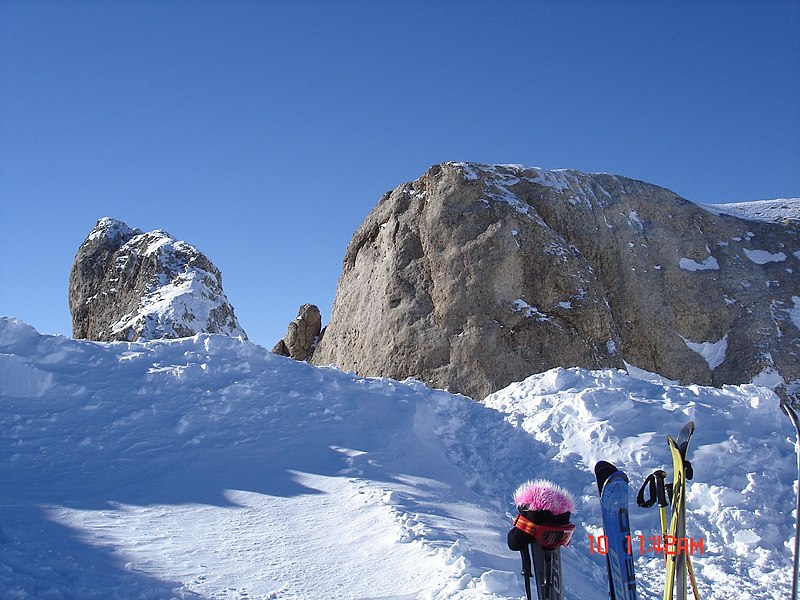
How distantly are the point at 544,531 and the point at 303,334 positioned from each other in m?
29.5

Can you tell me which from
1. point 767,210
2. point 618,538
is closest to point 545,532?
point 618,538

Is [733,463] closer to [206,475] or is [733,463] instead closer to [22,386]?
[206,475]

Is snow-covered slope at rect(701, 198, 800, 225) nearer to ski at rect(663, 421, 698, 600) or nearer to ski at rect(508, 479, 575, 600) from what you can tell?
ski at rect(663, 421, 698, 600)

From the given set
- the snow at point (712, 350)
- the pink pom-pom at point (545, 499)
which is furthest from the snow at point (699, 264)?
the pink pom-pom at point (545, 499)

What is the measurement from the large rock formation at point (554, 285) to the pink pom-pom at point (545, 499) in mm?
17185

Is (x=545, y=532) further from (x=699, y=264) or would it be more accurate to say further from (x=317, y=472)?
(x=699, y=264)

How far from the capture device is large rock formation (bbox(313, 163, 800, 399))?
21922 millimetres

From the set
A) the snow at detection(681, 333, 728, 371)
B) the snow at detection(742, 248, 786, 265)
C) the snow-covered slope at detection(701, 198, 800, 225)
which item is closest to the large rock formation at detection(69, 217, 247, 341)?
the snow at detection(681, 333, 728, 371)

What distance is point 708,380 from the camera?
24500 mm

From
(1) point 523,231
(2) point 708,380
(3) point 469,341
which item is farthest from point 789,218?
(3) point 469,341

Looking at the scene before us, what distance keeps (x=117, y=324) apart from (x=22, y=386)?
24.7 metres

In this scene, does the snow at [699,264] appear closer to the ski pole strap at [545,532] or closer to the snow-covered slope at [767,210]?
the snow-covered slope at [767,210]

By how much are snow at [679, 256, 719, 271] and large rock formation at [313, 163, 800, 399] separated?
53 mm

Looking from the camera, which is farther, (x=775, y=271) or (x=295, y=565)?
(x=775, y=271)
